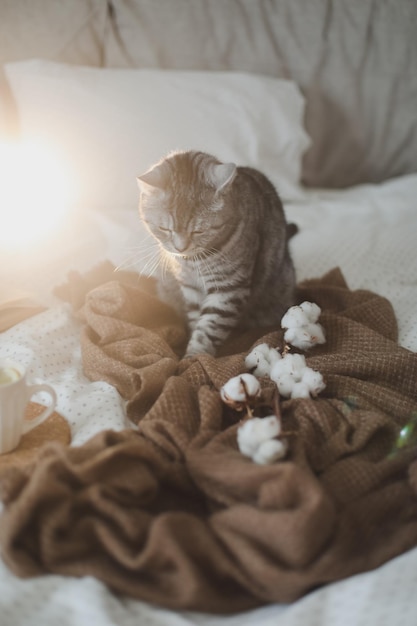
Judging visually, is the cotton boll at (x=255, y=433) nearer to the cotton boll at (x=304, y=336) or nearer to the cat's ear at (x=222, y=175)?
the cotton boll at (x=304, y=336)

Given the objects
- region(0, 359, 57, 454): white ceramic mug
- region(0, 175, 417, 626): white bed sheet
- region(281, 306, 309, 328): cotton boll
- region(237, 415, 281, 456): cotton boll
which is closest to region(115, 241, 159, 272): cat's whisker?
region(0, 175, 417, 626): white bed sheet

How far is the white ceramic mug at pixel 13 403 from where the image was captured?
2.72 feet

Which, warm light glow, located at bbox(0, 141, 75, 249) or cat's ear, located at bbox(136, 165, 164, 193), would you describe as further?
warm light glow, located at bbox(0, 141, 75, 249)

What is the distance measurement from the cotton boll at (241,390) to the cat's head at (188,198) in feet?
1.34

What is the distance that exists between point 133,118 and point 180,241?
0.62 metres

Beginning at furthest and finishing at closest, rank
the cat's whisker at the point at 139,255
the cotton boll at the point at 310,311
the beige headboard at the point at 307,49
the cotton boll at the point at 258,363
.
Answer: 1. the beige headboard at the point at 307,49
2. the cat's whisker at the point at 139,255
3. the cotton boll at the point at 310,311
4. the cotton boll at the point at 258,363

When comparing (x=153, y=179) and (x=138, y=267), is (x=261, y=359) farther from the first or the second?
(x=138, y=267)

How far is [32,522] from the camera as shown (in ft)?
2.35

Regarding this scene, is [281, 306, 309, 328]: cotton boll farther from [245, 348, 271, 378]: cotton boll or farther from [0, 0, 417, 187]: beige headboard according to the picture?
[0, 0, 417, 187]: beige headboard

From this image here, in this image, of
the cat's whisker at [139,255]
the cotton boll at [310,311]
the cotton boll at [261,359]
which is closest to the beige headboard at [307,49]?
the cat's whisker at [139,255]

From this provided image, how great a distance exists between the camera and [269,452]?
0.79 m

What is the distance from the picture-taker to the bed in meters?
0.69

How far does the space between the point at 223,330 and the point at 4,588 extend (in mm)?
726

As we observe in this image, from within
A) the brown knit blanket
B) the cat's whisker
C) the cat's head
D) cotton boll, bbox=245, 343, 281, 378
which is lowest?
the cat's whisker
